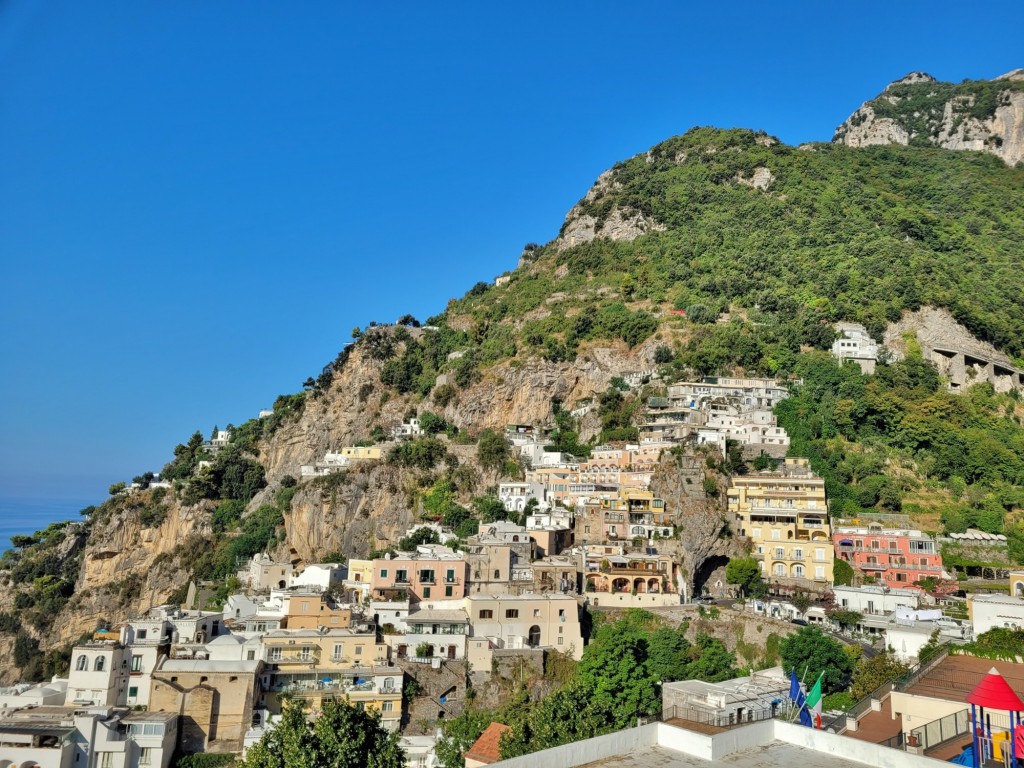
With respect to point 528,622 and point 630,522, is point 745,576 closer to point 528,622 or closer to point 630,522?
point 630,522

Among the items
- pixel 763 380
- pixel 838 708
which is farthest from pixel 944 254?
pixel 838 708

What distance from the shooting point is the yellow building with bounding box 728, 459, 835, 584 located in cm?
5184

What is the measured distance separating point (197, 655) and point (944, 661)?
29863 mm

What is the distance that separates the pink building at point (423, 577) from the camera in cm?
4659

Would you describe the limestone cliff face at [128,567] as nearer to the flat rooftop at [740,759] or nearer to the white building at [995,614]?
the white building at [995,614]

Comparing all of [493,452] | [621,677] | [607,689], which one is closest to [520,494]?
[493,452]

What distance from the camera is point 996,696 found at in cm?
1296

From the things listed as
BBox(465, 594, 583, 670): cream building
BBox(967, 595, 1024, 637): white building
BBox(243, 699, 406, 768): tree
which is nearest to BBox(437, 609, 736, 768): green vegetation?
BBox(465, 594, 583, 670): cream building

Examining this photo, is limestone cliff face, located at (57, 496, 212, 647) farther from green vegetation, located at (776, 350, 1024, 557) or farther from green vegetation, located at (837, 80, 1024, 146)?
green vegetation, located at (837, 80, 1024, 146)

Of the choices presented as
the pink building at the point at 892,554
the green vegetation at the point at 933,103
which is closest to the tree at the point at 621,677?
the pink building at the point at 892,554

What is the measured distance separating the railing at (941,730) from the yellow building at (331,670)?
23871mm

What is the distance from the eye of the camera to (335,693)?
36875mm

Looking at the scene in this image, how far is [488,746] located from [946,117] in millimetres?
147142

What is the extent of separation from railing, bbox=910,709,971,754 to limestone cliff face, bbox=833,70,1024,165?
133645 mm
